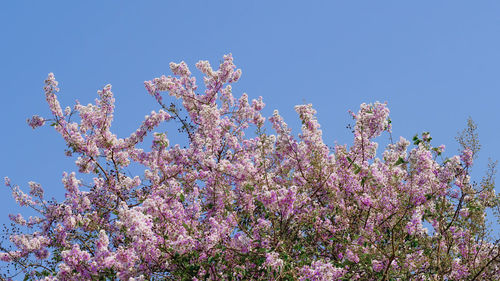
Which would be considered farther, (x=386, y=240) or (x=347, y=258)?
(x=386, y=240)

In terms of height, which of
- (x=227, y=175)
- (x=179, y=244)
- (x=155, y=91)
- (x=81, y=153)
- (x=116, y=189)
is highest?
(x=155, y=91)

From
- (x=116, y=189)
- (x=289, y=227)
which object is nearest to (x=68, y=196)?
(x=116, y=189)

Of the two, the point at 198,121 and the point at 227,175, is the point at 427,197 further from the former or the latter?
the point at 198,121

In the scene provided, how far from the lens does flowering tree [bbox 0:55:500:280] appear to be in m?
8.27

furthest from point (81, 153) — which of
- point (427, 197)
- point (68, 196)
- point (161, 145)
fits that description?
point (427, 197)

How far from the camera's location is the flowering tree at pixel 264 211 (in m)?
8.27

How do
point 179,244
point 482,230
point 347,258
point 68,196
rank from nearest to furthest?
point 179,244
point 347,258
point 482,230
point 68,196

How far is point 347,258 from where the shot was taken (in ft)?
29.6

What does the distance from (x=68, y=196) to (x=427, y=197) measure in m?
7.31

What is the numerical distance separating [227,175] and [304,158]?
5.01 ft

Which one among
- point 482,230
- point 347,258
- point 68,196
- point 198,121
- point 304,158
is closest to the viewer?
point 347,258

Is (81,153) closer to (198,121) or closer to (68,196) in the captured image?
(68,196)

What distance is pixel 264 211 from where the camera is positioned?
372 inches

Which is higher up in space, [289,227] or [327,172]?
[327,172]
